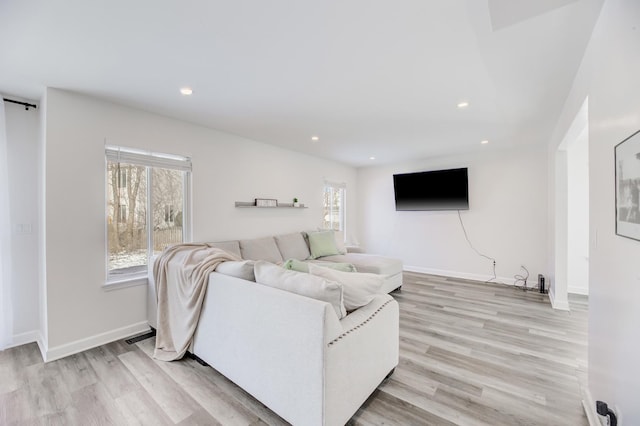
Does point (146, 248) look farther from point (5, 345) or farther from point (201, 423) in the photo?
point (201, 423)

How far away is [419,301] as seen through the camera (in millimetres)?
3834

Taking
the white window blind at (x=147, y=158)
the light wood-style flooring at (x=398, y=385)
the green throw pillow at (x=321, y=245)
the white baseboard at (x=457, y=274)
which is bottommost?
the light wood-style flooring at (x=398, y=385)

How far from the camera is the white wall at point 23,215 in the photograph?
8.47 feet

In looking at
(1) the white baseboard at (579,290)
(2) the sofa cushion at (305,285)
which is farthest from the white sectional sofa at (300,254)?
(1) the white baseboard at (579,290)

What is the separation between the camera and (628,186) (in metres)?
1.13

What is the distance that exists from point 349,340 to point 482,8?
198 centimetres

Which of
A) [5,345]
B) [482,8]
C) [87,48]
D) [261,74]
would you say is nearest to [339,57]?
[261,74]

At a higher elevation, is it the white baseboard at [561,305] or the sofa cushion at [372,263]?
the sofa cushion at [372,263]

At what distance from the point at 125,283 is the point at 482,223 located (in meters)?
5.56

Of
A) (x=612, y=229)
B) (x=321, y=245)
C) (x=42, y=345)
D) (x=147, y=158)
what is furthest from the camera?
(x=321, y=245)

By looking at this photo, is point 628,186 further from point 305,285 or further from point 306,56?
point 306,56

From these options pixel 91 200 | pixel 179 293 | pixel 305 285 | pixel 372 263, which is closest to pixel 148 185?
pixel 91 200

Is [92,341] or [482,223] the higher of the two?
[482,223]

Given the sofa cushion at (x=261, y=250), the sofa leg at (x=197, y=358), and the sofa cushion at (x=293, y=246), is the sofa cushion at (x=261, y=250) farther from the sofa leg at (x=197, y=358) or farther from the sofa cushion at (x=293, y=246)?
the sofa leg at (x=197, y=358)
